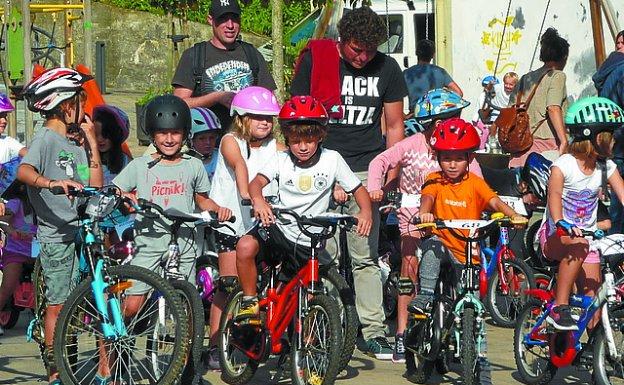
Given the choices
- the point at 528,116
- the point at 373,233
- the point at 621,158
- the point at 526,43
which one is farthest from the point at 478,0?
the point at 373,233

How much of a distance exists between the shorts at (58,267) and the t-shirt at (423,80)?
234 inches

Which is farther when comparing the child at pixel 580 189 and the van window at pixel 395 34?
the van window at pixel 395 34

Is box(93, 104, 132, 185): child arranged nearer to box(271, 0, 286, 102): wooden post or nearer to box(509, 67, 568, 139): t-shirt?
box(271, 0, 286, 102): wooden post

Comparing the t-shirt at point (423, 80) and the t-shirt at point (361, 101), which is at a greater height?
the t-shirt at point (423, 80)

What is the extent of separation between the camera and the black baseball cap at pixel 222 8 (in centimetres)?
1027

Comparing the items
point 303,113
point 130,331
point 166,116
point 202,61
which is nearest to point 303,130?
point 303,113

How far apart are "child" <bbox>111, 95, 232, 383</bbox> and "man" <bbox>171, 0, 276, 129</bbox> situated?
158 centimetres

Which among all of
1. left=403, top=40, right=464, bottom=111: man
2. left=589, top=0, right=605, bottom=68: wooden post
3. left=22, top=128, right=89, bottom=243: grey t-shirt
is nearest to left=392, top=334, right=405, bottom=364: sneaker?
left=22, top=128, right=89, bottom=243: grey t-shirt

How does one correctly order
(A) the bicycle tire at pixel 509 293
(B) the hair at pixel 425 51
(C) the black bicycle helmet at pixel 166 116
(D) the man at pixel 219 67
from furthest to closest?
(B) the hair at pixel 425 51, (A) the bicycle tire at pixel 509 293, (D) the man at pixel 219 67, (C) the black bicycle helmet at pixel 166 116

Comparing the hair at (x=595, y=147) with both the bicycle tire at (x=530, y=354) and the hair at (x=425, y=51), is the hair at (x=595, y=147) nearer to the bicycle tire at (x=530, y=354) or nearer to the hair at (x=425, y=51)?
the bicycle tire at (x=530, y=354)

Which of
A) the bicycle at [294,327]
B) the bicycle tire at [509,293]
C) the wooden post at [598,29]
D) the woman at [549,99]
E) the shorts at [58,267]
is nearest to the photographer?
the bicycle at [294,327]

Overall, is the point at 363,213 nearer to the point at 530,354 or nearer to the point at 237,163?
the point at 237,163

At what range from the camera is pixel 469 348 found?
8062 mm

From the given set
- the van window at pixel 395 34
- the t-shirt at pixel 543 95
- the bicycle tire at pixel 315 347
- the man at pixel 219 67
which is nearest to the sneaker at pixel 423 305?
the bicycle tire at pixel 315 347
